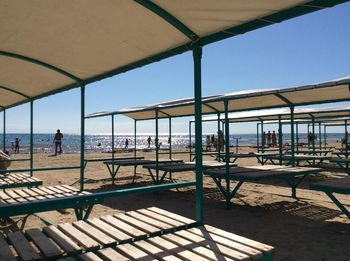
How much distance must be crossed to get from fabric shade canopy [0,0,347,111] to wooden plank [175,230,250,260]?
6.30 ft

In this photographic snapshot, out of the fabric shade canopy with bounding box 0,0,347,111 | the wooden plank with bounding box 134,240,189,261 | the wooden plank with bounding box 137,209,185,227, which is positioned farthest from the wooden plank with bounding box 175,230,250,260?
the fabric shade canopy with bounding box 0,0,347,111

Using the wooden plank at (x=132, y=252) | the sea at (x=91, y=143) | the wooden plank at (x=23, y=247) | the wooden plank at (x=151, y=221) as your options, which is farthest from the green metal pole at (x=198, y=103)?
the sea at (x=91, y=143)

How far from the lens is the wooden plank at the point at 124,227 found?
3036mm

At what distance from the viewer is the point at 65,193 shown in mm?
5125

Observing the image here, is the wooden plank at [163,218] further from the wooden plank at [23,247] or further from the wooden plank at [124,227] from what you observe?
the wooden plank at [23,247]

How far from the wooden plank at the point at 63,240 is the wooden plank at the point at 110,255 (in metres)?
0.19

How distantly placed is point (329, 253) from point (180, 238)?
255 cm

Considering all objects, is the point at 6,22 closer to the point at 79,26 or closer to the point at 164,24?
the point at 79,26

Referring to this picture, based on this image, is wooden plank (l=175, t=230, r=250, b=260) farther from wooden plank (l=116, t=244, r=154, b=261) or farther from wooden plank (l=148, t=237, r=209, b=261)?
wooden plank (l=116, t=244, r=154, b=261)

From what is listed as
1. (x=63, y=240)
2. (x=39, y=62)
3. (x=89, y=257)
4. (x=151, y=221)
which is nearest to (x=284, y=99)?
(x=39, y=62)

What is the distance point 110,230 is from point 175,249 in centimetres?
78

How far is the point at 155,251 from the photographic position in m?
2.61


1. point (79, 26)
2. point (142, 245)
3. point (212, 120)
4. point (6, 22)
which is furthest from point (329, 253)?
point (212, 120)

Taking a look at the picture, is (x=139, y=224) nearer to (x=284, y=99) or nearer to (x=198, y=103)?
(x=198, y=103)
